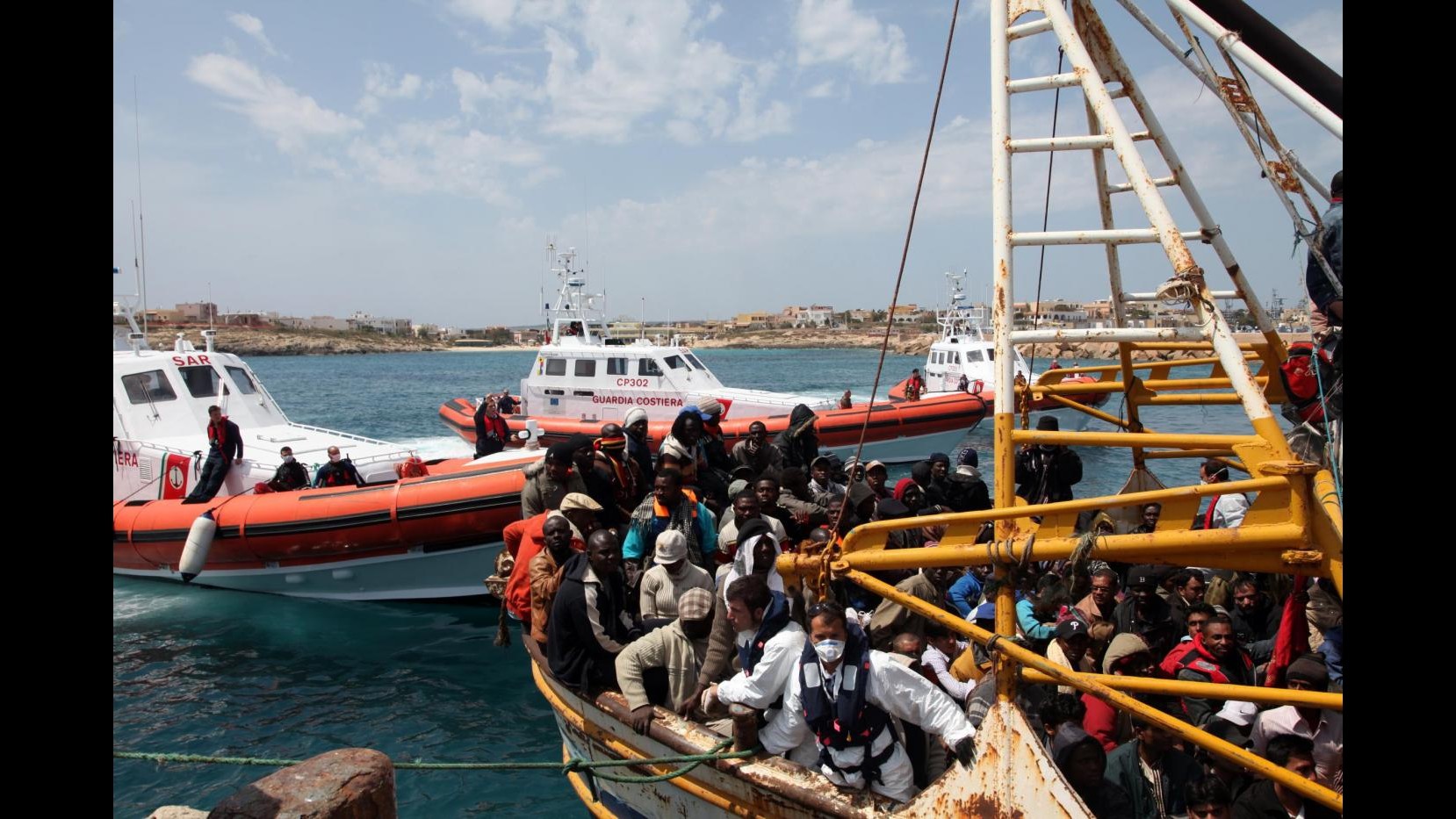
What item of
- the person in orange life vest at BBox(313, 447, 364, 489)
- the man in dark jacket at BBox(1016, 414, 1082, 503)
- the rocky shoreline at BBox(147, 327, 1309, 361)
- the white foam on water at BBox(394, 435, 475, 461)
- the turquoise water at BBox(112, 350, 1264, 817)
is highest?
the rocky shoreline at BBox(147, 327, 1309, 361)

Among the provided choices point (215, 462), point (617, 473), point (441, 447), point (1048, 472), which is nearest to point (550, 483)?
point (617, 473)

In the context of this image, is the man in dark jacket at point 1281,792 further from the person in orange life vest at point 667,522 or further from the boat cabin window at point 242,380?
the boat cabin window at point 242,380

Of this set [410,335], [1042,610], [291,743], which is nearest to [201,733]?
[291,743]

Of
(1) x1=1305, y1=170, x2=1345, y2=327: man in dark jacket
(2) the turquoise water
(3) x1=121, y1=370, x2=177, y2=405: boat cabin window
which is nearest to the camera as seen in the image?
(1) x1=1305, y1=170, x2=1345, y2=327: man in dark jacket

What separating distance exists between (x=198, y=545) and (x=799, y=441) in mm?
6524

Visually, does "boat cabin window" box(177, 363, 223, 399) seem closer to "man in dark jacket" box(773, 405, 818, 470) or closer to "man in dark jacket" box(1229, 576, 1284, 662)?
"man in dark jacket" box(773, 405, 818, 470)

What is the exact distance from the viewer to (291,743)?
22.5 feet

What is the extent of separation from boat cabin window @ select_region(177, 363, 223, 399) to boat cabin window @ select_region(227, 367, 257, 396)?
31 cm

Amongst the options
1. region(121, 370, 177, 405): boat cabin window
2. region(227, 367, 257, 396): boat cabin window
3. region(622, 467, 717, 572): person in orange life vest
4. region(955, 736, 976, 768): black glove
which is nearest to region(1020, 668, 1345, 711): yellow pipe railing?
region(955, 736, 976, 768): black glove

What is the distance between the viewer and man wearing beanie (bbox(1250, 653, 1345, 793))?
319 centimetres

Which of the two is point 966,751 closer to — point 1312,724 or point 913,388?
point 1312,724

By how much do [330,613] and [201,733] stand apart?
2.78 metres

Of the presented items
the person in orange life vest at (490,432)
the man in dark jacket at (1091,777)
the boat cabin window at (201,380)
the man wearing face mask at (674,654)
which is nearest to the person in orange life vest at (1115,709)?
the man in dark jacket at (1091,777)

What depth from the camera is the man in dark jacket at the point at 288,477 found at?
10094 millimetres
